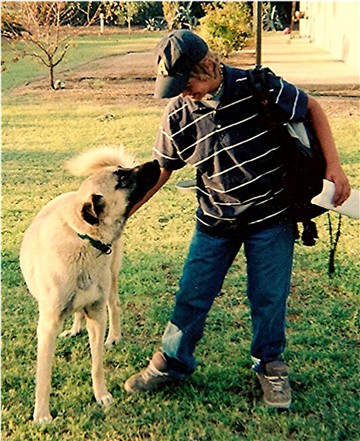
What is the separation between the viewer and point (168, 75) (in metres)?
2.65

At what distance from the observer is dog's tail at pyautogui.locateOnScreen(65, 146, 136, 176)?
3.31 metres

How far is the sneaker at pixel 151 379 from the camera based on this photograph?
324cm

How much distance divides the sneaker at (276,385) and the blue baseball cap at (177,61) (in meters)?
1.45

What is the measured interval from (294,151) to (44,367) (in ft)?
5.03

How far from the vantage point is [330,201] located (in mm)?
2863

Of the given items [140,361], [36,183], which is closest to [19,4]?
[36,183]

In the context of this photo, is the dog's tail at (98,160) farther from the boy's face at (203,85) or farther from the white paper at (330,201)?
the white paper at (330,201)

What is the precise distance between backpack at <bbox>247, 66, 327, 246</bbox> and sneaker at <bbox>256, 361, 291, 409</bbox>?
2.60ft

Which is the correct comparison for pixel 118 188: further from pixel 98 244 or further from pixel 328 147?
pixel 328 147

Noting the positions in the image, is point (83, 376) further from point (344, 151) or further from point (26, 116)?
point (26, 116)

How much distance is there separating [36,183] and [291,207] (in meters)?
4.64

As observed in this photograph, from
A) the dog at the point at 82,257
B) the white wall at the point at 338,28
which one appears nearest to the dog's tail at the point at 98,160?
the dog at the point at 82,257

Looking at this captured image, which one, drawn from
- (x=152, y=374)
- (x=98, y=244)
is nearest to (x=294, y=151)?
(x=98, y=244)

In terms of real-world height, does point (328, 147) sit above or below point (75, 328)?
above
